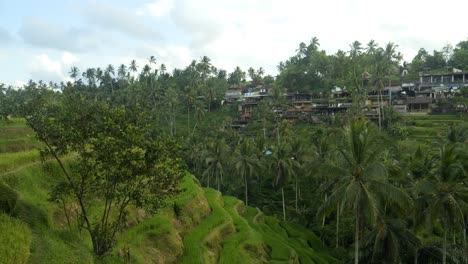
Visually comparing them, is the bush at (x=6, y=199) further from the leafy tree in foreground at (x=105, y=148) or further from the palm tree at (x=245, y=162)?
the palm tree at (x=245, y=162)

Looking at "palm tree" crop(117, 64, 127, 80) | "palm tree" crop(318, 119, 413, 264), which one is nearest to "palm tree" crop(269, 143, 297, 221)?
"palm tree" crop(318, 119, 413, 264)

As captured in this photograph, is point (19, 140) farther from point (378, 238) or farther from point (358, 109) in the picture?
point (358, 109)

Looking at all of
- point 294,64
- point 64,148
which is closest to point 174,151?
point 64,148

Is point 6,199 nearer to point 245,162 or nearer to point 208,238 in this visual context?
point 208,238

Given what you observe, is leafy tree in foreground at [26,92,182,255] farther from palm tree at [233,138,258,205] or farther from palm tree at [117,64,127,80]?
palm tree at [117,64,127,80]

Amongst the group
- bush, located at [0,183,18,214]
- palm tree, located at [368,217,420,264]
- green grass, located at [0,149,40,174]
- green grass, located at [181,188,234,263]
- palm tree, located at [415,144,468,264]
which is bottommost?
palm tree, located at [368,217,420,264]

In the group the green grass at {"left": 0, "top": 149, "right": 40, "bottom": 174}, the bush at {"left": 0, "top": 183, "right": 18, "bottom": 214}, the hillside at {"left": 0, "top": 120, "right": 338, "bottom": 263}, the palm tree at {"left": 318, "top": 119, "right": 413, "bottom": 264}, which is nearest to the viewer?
the hillside at {"left": 0, "top": 120, "right": 338, "bottom": 263}

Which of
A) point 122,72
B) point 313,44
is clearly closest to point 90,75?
point 122,72
